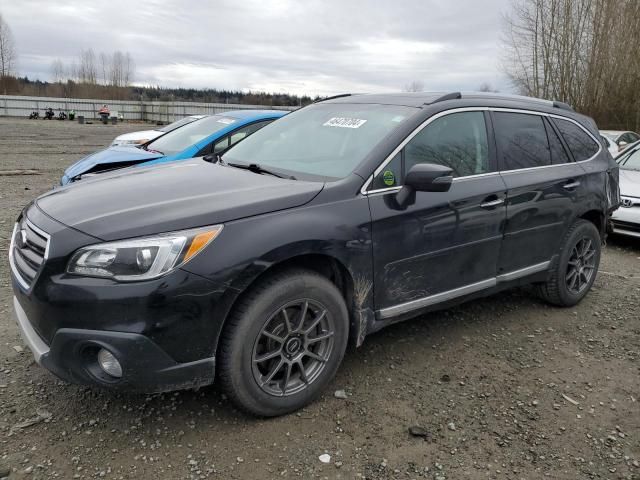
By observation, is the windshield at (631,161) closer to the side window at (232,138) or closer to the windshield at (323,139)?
Result: the side window at (232,138)

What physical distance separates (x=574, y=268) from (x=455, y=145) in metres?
1.88

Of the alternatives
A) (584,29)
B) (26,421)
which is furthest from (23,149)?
→ (584,29)

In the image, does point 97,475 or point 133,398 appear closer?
point 97,475

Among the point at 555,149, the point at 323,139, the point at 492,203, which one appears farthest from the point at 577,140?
the point at 323,139

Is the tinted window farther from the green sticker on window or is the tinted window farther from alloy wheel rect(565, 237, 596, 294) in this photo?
alloy wheel rect(565, 237, 596, 294)

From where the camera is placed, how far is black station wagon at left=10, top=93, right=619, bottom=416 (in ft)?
7.79

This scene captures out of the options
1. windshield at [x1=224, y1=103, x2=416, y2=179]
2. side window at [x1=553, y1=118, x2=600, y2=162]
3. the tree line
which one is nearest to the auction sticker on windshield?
windshield at [x1=224, y1=103, x2=416, y2=179]

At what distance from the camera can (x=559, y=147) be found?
4293mm

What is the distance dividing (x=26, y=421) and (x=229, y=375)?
116cm

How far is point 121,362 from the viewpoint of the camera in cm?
236

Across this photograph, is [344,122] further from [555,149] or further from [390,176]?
[555,149]

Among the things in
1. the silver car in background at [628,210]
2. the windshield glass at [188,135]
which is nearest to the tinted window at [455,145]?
the silver car in background at [628,210]

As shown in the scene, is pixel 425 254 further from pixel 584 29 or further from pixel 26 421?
pixel 584 29

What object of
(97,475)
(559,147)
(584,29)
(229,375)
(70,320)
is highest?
(584,29)
